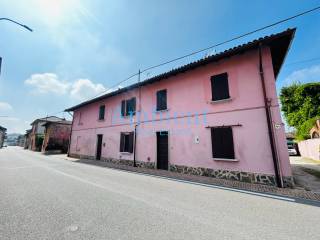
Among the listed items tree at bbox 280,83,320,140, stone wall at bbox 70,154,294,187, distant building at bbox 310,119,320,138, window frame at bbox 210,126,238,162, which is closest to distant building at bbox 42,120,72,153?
stone wall at bbox 70,154,294,187

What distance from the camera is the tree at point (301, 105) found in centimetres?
2097

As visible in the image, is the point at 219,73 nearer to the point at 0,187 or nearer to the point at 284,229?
the point at 284,229

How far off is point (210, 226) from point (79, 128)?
732 inches

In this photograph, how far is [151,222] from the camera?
3.09 metres

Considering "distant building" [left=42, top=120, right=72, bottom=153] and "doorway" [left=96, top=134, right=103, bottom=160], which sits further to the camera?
"distant building" [left=42, top=120, right=72, bottom=153]

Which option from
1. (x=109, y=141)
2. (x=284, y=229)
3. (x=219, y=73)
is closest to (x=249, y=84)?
(x=219, y=73)

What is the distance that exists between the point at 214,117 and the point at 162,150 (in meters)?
4.08

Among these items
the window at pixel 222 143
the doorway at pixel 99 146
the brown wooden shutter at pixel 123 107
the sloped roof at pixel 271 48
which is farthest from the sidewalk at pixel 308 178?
the doorway at pixel 99 146

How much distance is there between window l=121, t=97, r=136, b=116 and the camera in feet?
42.1

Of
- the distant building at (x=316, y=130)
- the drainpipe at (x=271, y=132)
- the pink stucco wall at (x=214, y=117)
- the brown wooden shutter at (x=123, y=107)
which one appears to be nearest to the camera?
the drainpipe at (x=271, y=132)

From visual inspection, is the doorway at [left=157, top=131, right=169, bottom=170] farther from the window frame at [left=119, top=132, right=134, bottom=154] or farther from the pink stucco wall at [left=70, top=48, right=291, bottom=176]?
the window frame at [left=119, top=132, right=134, bottom=154]

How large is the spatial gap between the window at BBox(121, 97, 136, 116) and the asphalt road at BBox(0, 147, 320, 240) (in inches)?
323

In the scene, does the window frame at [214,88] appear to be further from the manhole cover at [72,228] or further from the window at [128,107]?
the manhole cover at [72,228]

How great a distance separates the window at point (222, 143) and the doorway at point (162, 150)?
322 centimetres
